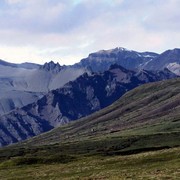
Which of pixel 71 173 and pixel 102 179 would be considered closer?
pixel 102 179

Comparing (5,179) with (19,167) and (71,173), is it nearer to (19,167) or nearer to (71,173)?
(71,173)

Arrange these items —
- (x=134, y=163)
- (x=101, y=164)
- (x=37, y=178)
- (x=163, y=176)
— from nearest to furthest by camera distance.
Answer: (x=163, y=176)
(x=37, y=178)
(x=134, y=163)
(x=101, y=164)

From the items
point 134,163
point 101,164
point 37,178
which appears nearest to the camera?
point 37,178

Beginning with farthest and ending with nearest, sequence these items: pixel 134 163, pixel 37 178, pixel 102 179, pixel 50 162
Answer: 1. pixel 50 162
2. pixel 134 163
3. pixel 37 178
4. pixel 102 179

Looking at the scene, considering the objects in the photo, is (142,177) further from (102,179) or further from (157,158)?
(157,158)

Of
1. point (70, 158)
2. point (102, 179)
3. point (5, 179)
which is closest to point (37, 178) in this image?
point (5, 179)

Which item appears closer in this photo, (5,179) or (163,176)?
(163,176)

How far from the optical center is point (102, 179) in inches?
2484

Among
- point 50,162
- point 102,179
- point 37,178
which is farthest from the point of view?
point 50,162

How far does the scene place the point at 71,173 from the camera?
80312mm

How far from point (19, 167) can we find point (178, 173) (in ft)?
174

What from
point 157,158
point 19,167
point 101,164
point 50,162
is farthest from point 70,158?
point 157,158

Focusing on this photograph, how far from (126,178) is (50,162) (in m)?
54.0

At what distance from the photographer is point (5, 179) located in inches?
3132
